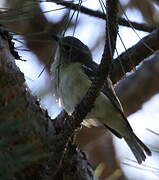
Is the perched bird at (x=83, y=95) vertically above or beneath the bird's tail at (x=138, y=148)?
above

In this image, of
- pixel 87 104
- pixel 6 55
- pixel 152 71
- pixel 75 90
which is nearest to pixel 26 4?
pixel 6 55

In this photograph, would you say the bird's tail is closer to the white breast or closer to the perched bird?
the perched bird

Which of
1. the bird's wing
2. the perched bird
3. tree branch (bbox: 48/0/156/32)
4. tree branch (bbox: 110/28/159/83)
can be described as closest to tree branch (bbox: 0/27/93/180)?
tree branch (bbox: 48/0/156/32)

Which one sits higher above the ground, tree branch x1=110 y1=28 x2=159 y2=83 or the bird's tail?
tree branch x1=110 y1=28 x2=159 y2=83

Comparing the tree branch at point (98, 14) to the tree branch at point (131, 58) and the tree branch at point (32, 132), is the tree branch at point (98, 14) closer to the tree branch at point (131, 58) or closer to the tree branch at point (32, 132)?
the tree branch at point (131, 58)

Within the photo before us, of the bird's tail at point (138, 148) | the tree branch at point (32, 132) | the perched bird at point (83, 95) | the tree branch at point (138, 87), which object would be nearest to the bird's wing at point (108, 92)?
the perched bird at point (83, 95)

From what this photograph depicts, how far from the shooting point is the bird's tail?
367 centimetres

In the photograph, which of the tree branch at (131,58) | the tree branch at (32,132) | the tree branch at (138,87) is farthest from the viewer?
the tree branch at (138,87)

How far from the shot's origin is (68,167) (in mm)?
2186

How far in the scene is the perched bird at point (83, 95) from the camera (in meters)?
3.58

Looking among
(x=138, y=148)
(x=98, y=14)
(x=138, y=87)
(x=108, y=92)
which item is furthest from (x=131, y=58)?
(x=138, y=87)

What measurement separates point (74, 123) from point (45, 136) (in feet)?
0.55

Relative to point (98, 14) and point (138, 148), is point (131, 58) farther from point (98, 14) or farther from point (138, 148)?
point (138, 148)

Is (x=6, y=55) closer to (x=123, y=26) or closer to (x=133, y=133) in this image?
(x=123, y=26)
